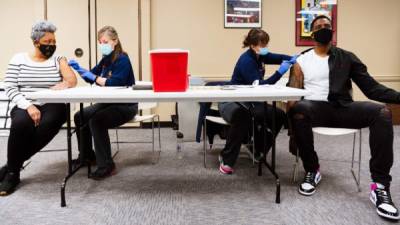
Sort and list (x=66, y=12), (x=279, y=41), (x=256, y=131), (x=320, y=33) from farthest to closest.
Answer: (x=279, y=41)
(x=66, y=12)
(x=256, y=131)
(x=320, y=33)

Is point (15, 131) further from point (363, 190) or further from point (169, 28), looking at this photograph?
point (169, 28)

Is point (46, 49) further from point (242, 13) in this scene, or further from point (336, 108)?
point (242, 13)

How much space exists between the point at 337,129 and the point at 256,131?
0.79 m

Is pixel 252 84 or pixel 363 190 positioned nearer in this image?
pixel 363 190

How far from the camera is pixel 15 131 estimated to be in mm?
2303

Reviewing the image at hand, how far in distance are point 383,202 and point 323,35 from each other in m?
1.12

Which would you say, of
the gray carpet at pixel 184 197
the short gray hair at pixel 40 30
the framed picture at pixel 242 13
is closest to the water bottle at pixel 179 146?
the gray carpet at pixel 184 197

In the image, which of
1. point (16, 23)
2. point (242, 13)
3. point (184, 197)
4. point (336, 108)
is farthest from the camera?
point (242, 13)

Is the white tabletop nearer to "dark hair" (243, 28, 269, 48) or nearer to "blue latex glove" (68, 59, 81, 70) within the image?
"blue latex glove" (68, 59, 81, 70)

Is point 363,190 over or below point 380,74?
below

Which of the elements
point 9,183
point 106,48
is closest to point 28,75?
point 106,48

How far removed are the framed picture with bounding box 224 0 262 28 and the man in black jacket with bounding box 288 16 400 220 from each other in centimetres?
224

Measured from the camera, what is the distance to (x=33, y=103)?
8.26 ft

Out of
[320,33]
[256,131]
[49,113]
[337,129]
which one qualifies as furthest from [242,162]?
[49,113]
